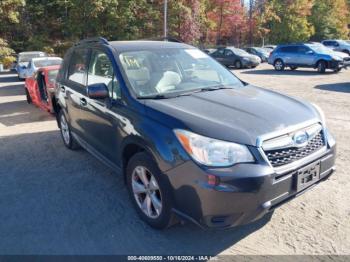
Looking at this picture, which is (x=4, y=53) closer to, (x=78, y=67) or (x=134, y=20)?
(x=134, y=20)

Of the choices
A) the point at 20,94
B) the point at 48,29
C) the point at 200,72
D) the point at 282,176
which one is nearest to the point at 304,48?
the point at 20,94

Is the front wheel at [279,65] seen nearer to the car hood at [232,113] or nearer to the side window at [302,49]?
the side window at [302,49]

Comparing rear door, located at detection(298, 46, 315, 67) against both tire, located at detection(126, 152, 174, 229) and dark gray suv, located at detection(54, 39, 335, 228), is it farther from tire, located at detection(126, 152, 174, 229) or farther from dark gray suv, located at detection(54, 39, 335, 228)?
tire, located at detection(126, 152, 174, 229)

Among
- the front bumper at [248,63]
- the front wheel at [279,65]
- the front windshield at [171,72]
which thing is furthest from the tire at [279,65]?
the front windshield at [171,72]

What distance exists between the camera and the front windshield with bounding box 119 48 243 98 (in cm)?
369

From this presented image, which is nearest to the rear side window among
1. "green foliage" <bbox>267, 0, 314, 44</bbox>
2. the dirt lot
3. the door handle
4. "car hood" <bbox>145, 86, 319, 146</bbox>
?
the dirt lot

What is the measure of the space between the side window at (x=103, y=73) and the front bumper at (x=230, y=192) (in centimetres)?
138

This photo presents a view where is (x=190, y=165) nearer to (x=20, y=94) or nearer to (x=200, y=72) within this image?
(x=200, y=72)

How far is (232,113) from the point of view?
123 inches

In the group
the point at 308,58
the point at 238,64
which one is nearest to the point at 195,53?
the point at 308,58

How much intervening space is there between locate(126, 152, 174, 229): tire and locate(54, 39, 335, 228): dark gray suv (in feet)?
0.03

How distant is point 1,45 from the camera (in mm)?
20203

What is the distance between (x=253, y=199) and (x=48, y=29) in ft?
113

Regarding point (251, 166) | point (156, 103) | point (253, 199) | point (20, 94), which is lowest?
point (20, 94)
